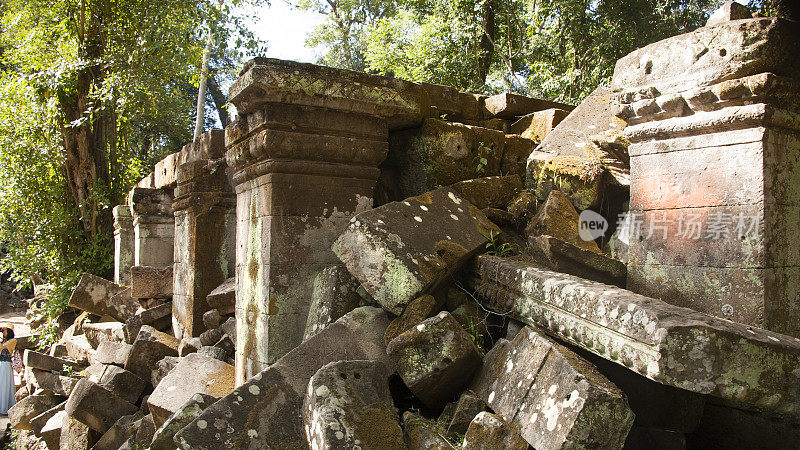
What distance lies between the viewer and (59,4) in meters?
8.30

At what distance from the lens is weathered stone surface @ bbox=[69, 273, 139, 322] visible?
6082 millimetres

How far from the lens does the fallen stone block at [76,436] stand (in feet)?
12.8

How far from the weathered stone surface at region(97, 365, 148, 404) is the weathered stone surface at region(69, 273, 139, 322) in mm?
2083

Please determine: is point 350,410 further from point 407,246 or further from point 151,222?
point 151,222

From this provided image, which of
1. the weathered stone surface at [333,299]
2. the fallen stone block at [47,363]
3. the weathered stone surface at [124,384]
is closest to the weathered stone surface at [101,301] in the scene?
the fallen stone block at [47,363]

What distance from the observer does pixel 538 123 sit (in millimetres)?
3941

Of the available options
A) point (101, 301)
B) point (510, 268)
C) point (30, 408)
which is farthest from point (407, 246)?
point (101, 301)

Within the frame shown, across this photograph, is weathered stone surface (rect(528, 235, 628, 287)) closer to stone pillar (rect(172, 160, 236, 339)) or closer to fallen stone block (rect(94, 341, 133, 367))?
stone pillar (rect(172, 160, 236, 339))

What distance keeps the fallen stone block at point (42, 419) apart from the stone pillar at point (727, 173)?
16.4 ft

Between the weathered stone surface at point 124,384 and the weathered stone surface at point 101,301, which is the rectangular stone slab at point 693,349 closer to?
the weathered stone surface at point 124,384

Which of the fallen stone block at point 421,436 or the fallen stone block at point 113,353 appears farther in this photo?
→ the fallen stone block at point 113,353

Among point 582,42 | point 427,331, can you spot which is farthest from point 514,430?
point 582,42

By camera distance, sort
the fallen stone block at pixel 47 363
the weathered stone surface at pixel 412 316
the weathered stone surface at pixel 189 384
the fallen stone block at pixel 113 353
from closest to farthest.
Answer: the weathered stone surface at pixel 412 316, the weathered stone surface at pixel 189 384, the fallen stone block at pixel 113 353, the fallen stone block at pixel 47 363

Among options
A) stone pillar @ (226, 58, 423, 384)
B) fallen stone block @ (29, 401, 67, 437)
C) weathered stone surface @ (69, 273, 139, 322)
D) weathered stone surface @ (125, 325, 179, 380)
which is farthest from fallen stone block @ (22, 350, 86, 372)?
stone pillar @ (226, 58, 423, 384)
